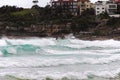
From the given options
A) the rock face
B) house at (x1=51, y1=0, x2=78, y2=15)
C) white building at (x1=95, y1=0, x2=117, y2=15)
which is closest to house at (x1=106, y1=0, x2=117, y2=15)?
white building at (x1=95, y1=0, x2=117, y2=15)

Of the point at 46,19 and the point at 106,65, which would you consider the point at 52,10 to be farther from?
the point at 106,65

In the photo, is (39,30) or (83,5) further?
(83,5)

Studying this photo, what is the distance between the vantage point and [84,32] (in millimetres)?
58500

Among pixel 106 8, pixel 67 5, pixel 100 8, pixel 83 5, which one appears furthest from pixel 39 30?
pixel 106 8

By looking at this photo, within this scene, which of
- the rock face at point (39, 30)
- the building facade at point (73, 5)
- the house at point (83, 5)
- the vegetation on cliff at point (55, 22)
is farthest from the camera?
the house at point (83, 5)

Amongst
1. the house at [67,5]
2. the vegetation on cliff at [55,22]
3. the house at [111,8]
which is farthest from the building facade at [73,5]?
the house at [111,8]

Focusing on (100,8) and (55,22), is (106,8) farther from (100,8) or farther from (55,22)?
(55,22)

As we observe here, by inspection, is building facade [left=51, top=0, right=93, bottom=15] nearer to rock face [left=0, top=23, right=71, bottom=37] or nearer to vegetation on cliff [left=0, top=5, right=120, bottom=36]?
vegetation on cliff [left=0, top=5, right=120, bottom=36]

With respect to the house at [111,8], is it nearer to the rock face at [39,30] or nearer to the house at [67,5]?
the house at [67,5]

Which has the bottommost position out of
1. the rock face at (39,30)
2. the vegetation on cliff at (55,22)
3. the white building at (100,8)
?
the rock face at (39,30)

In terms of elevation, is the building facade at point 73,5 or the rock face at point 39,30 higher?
the building facade at point 73,5

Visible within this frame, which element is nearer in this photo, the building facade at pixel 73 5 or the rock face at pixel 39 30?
the rock face at pixel 39 30

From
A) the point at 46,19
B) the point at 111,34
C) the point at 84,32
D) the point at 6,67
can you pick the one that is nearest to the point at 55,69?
the point at 6,67

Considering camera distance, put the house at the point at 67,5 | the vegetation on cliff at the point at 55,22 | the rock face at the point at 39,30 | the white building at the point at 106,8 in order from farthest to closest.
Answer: the house at the point at 67,5 → the white building at the point at 106,8 → the rock face at the point at 39,30 → the vegetation on cliff at the point at 55,22
